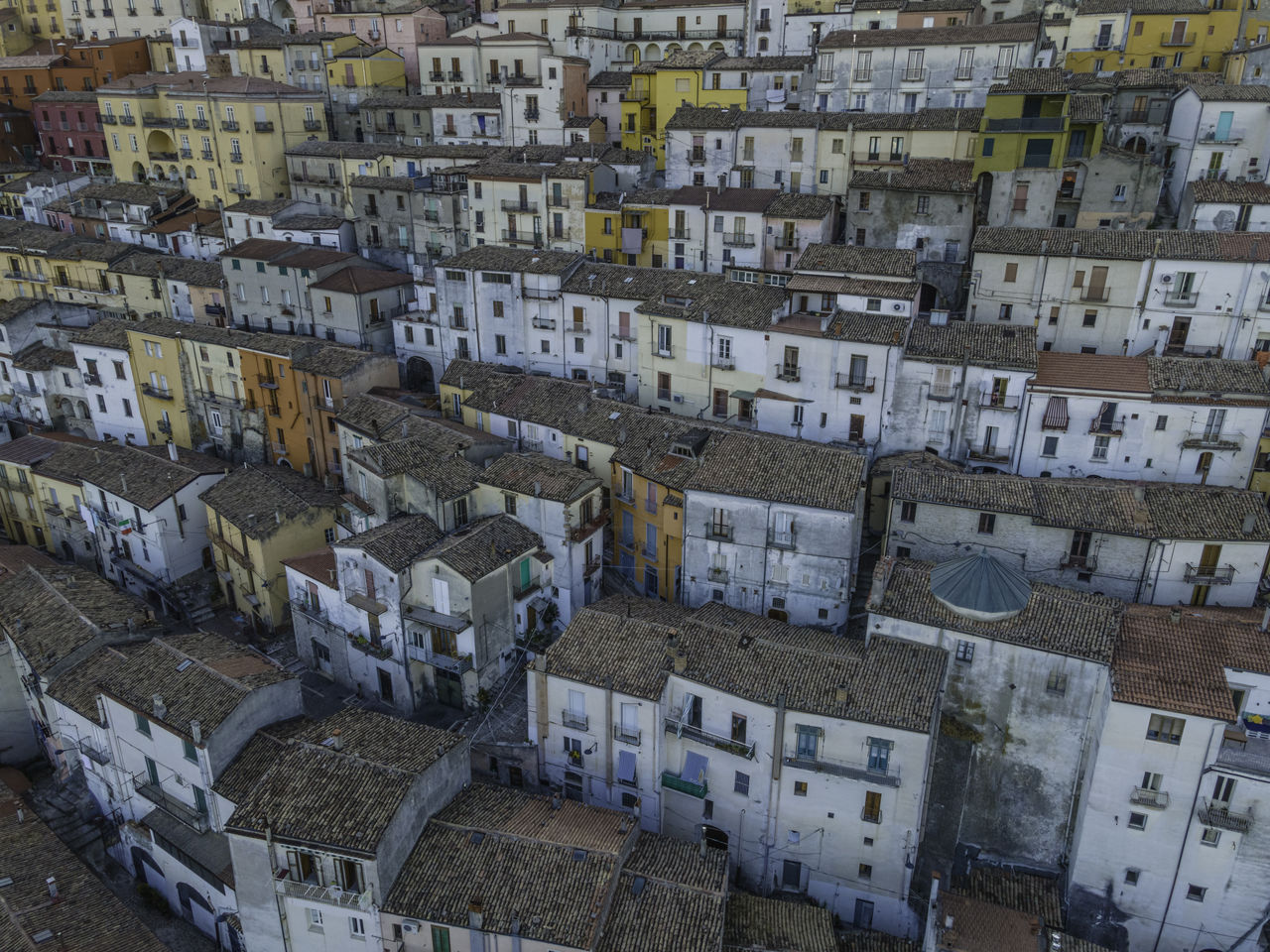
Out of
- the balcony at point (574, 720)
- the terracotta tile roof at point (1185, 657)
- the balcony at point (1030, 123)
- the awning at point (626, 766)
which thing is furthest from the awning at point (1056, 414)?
the balcony at point (574, 720)

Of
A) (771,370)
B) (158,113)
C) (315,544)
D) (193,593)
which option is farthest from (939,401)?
(158,113)

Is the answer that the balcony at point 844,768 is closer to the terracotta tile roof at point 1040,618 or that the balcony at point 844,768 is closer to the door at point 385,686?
the terracotta tile roof at point 1040,618

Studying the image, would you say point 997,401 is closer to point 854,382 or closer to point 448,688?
point 854,382

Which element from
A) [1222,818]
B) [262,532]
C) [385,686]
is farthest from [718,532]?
[262,532]

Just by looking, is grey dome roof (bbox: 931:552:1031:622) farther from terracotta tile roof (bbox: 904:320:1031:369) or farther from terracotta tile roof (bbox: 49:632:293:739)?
terracotta tile roof (bbox: 49:632:293:739)

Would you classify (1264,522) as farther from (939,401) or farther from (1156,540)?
(939,401)

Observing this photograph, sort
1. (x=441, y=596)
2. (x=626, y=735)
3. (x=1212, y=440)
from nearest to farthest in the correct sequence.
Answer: (x=626, y=735) → (x=441, y=596) → (x=1212, y=440)
